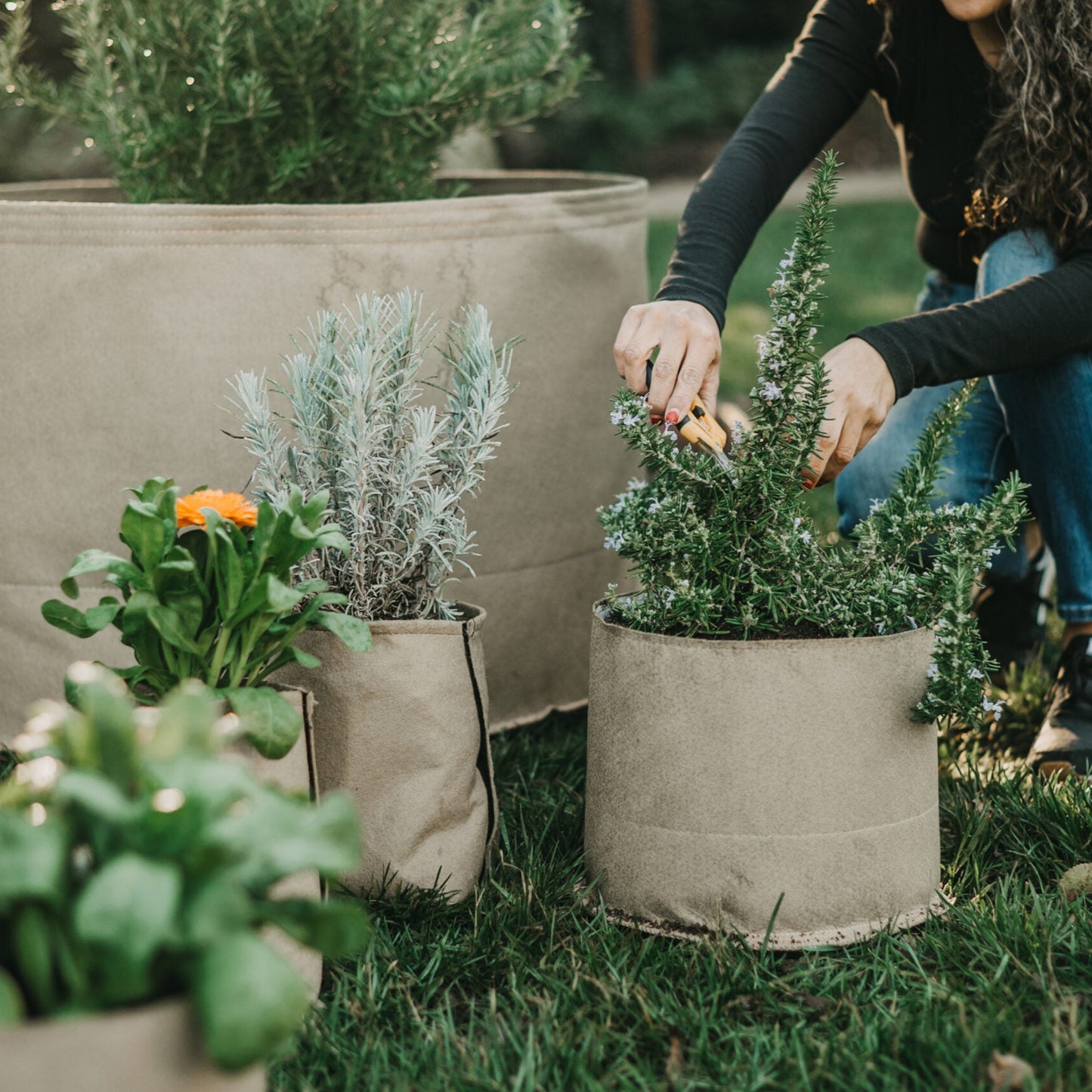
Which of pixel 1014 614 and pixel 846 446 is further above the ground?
pixel 846 446

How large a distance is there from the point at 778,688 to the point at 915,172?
1176mm

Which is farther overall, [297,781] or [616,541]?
[616,541]

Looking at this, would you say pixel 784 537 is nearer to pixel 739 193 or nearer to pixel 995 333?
pixel 995 333

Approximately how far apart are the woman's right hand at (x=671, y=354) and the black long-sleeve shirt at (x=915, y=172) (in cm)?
9

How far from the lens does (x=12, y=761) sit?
5.51ft

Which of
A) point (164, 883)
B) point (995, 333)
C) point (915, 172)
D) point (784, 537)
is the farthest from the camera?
point (915, 172)

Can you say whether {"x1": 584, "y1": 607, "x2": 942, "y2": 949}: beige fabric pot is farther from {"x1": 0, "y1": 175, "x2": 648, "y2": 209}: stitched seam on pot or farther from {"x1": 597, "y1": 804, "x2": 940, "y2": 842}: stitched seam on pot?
{"x1": 0, "y1": 175, "x2": 648, "y2": 209}: stitched seam on pot

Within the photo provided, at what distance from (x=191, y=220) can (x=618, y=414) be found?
677 millimetres

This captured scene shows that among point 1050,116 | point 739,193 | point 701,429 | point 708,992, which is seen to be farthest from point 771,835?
point 1050,116

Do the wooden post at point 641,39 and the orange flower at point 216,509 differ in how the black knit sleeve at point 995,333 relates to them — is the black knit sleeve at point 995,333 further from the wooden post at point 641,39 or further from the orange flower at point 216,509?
the wooden post at point 641,39

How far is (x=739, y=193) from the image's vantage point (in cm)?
179

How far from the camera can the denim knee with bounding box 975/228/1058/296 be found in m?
1.78

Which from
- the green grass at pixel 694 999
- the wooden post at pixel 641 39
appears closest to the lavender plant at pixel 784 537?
the green grass at pixel 694 999

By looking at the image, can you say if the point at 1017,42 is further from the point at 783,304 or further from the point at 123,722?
the point at 123,722
